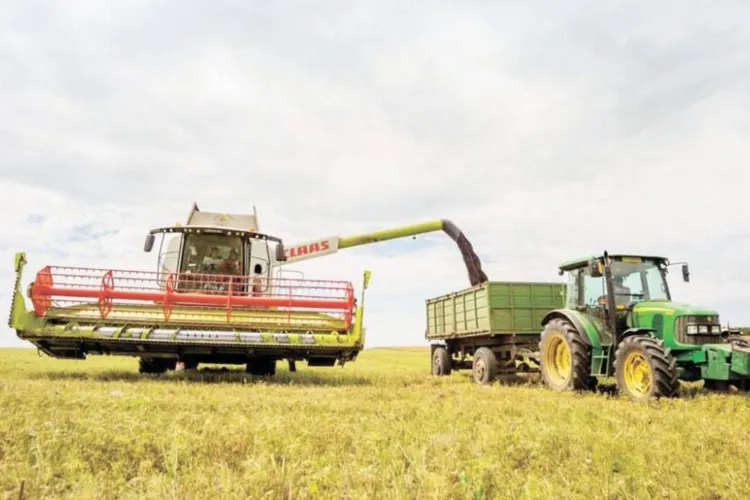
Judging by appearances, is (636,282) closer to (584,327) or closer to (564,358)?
(584,327)

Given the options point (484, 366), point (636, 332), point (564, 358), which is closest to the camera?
point (636, 332)

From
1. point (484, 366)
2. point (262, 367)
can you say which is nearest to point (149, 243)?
point (262, 367)

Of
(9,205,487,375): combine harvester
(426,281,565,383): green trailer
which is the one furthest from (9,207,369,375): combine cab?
(426,281,565,383): green trailer

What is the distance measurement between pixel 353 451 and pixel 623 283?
7.10m

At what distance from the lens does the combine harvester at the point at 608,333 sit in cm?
809

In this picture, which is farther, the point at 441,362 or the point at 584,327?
the point at 441,362

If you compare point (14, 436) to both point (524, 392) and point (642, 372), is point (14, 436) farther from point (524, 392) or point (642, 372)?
point (642, 372)

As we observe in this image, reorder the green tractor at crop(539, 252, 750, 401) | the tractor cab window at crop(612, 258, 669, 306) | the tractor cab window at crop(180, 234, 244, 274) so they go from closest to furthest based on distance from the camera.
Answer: the green tractor at crop(539, 252, 750, 401) → the tractor cab window at crop(612, 258, 669, 306) → the tractor cab window at crop(180, 234, 244, 274)

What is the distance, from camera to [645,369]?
8344 millimetres

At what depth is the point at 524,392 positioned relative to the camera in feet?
30.2

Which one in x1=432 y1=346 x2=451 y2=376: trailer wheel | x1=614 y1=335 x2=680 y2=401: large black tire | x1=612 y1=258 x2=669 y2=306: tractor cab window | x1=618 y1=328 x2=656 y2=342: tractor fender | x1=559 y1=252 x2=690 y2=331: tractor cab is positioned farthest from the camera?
x1=432 y1=346 x2=451 y2=376: trailer wheel

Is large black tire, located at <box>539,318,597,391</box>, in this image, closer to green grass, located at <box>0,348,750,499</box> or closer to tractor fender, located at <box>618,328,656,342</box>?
tractor fender, located at <box>618,328,656,342</box>

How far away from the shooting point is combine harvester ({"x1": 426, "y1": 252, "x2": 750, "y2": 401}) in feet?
26.6

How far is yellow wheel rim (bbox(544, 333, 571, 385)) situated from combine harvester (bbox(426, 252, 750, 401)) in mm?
18
